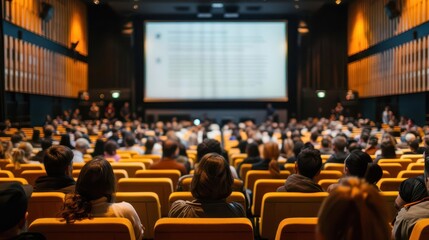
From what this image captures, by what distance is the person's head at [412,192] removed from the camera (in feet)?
11.2

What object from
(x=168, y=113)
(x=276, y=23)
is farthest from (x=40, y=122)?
(x=276, y=23)

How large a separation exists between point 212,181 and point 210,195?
3.3 inches

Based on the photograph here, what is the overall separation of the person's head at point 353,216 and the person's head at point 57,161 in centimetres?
302

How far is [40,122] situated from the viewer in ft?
73.9

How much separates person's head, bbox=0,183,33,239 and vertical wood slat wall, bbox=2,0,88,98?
17861 millimetres

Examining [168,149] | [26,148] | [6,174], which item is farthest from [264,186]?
[26,148]

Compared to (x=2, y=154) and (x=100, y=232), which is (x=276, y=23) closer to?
(x=2, y=154)

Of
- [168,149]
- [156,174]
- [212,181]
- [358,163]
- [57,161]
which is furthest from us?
[168,149]

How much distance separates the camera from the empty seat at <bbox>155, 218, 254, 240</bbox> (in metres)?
2.65

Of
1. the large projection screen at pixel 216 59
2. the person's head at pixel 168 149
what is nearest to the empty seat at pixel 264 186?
the person's head at pixel 168 149

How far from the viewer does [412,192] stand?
343cm

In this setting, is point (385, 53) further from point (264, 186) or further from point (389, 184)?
point (264, 186)

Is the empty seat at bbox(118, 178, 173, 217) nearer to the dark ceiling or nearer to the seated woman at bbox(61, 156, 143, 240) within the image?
the seated woman at bbox(61, 156, 143, 240)

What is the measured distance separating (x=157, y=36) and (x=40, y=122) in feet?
24.8
